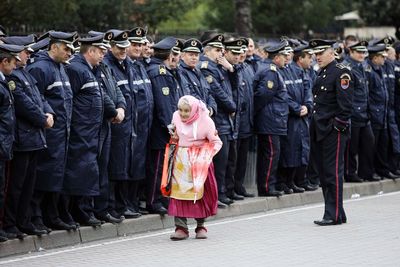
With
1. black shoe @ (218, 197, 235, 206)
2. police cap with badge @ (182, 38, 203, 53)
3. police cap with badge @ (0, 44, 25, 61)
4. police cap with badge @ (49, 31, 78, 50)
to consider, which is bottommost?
black shoe @ (218, 197, 235, 206)

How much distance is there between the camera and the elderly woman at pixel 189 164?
1334cm

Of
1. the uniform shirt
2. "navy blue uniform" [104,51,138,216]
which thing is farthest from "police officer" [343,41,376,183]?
"navy blue uniform" [104,51,138,216]

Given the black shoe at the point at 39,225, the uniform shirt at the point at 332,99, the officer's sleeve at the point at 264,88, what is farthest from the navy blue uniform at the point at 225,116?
the black shoe at the point at 39,225

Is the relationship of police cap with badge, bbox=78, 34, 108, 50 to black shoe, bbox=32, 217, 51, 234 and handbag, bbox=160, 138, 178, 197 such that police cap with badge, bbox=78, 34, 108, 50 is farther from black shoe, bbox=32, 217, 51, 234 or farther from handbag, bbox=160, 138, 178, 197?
black shoe, bbox=32, 217, 51, 234

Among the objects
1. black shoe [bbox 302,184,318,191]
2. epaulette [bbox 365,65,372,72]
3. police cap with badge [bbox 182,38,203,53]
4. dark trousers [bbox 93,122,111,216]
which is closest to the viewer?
dark trousers [bbox 93,122,111,216]

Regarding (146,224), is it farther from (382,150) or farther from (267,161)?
(382,150)

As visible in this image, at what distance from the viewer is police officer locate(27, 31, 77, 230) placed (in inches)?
511

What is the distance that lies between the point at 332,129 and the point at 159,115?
2231 mm

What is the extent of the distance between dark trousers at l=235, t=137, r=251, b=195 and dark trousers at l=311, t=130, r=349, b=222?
7.75 ft

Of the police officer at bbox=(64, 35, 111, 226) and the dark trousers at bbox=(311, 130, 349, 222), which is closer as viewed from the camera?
the police officer at bbox=(64, 35, 111, 226)

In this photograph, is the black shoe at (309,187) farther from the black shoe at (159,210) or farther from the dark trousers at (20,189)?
the dark trousers at (20,189)

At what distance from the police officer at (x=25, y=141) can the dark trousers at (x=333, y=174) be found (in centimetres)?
381

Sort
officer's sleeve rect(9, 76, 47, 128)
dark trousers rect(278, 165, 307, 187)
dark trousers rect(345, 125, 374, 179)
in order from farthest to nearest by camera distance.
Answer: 1. dark trousers rect(345, 125, 374, 179)
2. dark trousers rect(278, 165, 307, 187)
3. officer's sleeve rect(9, 76, 47, 128)

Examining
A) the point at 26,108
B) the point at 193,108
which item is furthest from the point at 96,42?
Result: the point at 26,108
